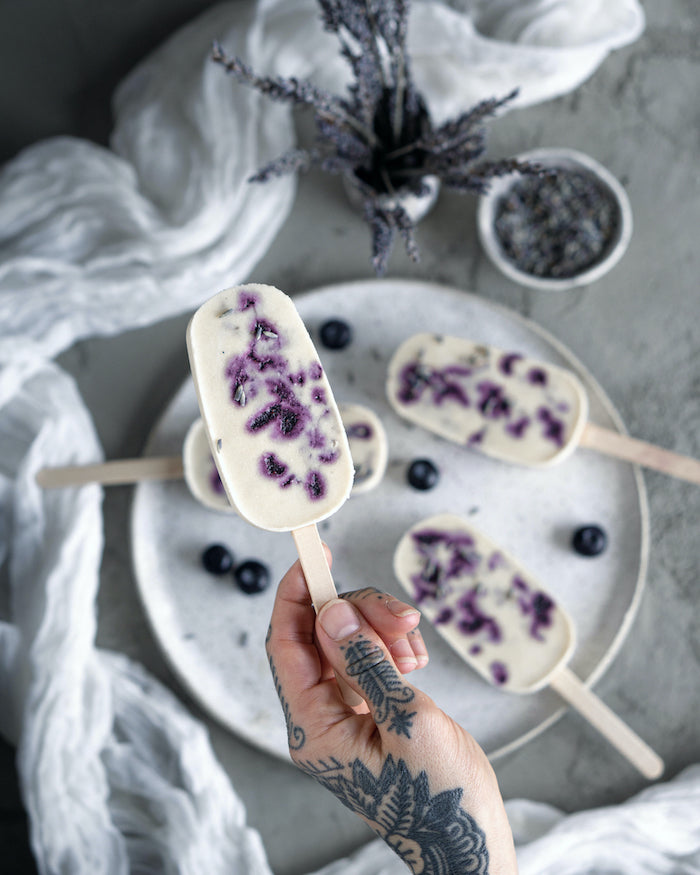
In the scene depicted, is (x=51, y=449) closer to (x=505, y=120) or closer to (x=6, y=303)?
A: (x=6, y=303)

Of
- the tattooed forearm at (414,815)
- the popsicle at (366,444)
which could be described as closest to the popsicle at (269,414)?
the tattooed forearm at (414,815)

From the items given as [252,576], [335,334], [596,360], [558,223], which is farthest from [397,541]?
[558,223]

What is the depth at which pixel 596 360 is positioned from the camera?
4.34 feet

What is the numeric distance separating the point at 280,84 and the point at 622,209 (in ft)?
2.04

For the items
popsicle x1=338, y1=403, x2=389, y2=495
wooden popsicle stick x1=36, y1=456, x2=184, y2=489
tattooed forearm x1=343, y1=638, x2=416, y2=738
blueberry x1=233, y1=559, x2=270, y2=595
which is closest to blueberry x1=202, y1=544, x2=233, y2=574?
blueberry x1=233, y1=559, x2=270, y2=595

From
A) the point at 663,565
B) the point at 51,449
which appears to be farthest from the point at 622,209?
the point at 51,449

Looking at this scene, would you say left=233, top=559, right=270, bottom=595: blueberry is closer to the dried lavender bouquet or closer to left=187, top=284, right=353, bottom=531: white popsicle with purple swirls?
left=187, top=284, right=353, bottom=531: white popsicle with purple swirls

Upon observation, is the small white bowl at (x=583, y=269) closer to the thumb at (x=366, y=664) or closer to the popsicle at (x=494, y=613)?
the popsicle at (x=494, y=613)

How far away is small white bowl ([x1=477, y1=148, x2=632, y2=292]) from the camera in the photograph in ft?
Answer: 4.15

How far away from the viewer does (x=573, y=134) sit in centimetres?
139

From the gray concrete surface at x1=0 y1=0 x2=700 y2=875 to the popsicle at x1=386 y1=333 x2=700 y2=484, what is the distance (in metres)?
0.12

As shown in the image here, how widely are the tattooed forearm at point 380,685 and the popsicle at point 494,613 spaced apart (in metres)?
0.38

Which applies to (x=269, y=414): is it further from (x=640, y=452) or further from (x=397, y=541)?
(x=640, y=452)

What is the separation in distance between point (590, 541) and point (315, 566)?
56 cm
